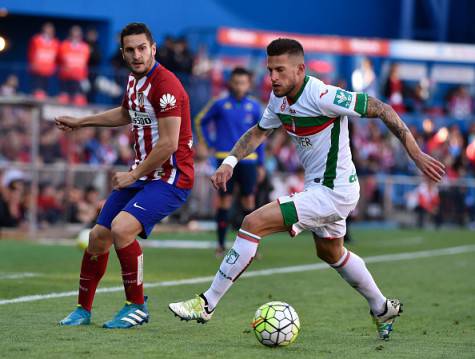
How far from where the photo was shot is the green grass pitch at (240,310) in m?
7.18

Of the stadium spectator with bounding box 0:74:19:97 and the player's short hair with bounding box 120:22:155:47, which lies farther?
the stadium spectator with bounding box 0:74:19:97

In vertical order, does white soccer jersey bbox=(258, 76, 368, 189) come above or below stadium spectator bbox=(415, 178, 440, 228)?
above

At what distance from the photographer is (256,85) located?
29.1 m

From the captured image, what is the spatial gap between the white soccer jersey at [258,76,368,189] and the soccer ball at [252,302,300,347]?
3.19 feet

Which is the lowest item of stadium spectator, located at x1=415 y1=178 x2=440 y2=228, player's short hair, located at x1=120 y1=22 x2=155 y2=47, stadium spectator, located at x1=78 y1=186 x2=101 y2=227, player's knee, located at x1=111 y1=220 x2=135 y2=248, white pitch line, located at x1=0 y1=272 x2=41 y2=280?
stadium spectator, located at x1=415 y1=178 x2=440 y2=228

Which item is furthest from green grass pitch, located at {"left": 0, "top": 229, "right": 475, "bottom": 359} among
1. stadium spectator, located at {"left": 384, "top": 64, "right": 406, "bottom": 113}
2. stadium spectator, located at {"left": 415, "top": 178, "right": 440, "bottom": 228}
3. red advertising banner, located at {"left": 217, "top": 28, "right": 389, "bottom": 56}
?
red advertising banner, located at {"left": 217, "top": 28, "right": 389, "bottom": 56}

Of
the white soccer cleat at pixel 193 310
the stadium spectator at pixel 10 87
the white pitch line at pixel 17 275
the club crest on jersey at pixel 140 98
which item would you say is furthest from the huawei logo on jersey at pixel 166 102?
the stadium spectator at pixel 10 87

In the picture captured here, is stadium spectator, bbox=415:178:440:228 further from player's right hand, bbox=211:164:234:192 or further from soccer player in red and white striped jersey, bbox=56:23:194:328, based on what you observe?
player's right hand, bbox=211:164:234:192

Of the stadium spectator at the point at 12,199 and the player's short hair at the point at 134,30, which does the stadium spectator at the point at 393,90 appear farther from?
the player's short hair at the point at 134,30

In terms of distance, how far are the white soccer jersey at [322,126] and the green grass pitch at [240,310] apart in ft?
3.89

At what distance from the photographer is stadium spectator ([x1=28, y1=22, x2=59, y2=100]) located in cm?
2242

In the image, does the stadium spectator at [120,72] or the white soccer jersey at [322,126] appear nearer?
the white soccer jersey at [322,126]

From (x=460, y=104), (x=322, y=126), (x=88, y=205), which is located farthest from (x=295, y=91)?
(x=460, y=104)

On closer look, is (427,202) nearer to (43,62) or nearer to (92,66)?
(92,66)
